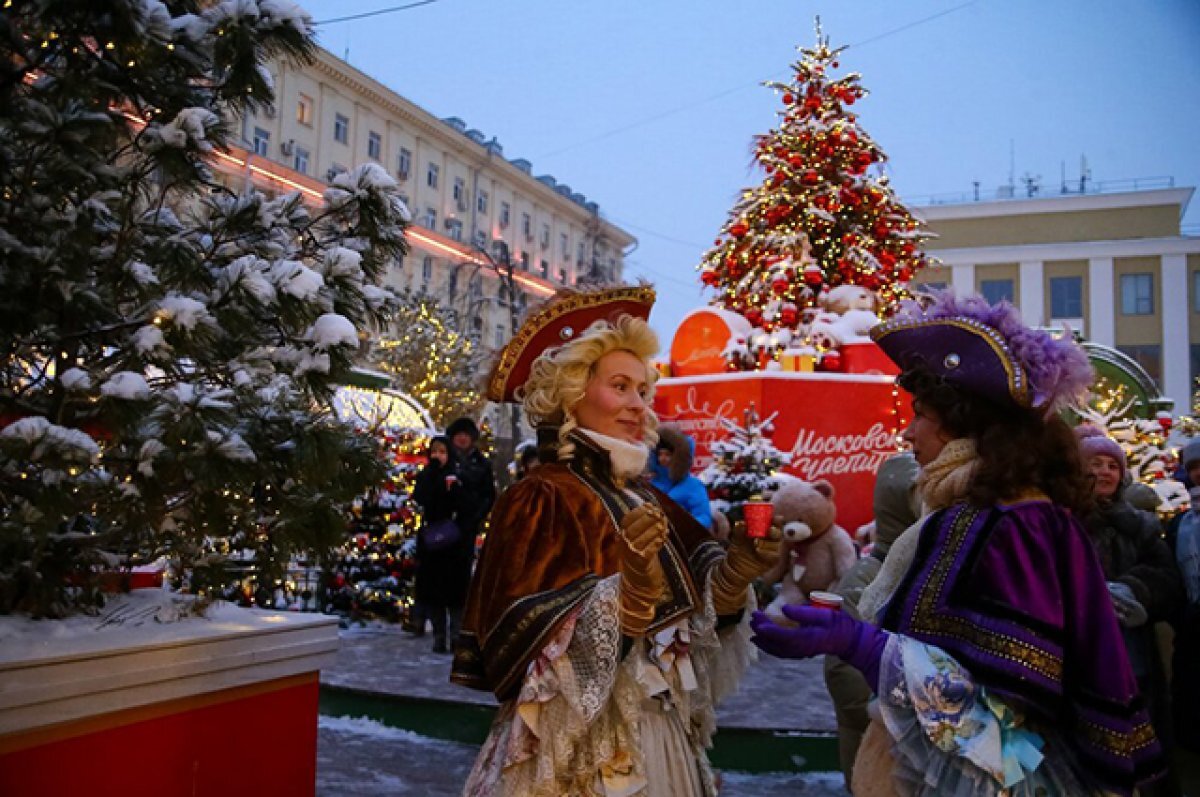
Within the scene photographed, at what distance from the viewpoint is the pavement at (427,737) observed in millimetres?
5035

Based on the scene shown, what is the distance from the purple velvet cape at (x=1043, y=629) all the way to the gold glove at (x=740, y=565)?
54cm

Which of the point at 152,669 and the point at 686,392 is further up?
the point at 686,392

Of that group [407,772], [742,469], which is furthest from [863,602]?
[742,469]

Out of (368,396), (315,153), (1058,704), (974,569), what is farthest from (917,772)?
(315,153)

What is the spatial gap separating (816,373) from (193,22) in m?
10.8

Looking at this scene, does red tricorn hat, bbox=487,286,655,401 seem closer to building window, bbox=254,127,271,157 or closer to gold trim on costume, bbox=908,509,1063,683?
gold trim on costume, bbox=908,509,1063,683

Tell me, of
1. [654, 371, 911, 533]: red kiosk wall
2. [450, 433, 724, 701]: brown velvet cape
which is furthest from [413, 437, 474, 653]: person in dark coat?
[450, 433, 724, 701]: brown velvet cape

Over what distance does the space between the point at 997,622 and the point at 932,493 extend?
40 cm

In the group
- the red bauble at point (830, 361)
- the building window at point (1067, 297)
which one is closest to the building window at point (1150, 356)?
the building window at point (1067, 297)

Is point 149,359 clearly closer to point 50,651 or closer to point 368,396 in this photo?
point 50,651

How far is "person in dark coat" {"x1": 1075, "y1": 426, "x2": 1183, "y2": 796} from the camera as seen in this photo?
13.3ft

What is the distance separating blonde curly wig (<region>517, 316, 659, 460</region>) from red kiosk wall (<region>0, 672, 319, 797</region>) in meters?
1.30

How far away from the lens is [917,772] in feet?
7.07

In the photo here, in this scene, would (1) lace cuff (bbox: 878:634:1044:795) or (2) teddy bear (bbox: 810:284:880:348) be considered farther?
(2) teddy bear (bbox: 810:284:880:348)
